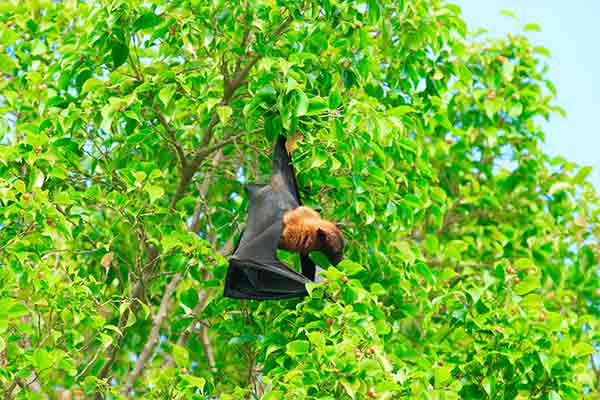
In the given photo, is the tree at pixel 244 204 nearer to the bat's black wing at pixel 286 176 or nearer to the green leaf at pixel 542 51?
the bat's black wing at pixel 286 176

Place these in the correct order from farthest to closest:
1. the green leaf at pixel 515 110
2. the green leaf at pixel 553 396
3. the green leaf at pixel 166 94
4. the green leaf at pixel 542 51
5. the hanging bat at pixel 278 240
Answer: the green leaf at pixel 542 51, the green leaf at pixel 515 110, the green leaf at pixel 553 396, the green leaf at pixel 166 94, the hanging bat at pixel 278 240

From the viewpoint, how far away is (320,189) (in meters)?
7.51

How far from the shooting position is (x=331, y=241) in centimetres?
658

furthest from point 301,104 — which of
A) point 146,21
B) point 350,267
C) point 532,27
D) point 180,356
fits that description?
point 532,27

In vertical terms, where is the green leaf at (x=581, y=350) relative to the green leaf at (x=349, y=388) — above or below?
below

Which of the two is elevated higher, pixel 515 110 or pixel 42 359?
pixel 515 110

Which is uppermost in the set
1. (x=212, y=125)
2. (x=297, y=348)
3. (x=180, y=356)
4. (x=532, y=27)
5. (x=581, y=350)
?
(x=532, y=27)

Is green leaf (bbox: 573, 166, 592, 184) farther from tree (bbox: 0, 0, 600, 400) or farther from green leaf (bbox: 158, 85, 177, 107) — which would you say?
green leaf (bbox: 158, 85, 177, 107)

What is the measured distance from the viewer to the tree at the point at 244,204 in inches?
254

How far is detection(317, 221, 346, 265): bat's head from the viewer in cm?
658

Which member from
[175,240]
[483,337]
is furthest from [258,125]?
[483,337]

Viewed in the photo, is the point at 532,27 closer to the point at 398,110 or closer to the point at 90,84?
Result: the point at 398,110

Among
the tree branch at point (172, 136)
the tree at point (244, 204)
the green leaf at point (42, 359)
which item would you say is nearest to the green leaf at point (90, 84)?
the tree at point (244, 204)

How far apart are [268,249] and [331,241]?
1.89 feet
